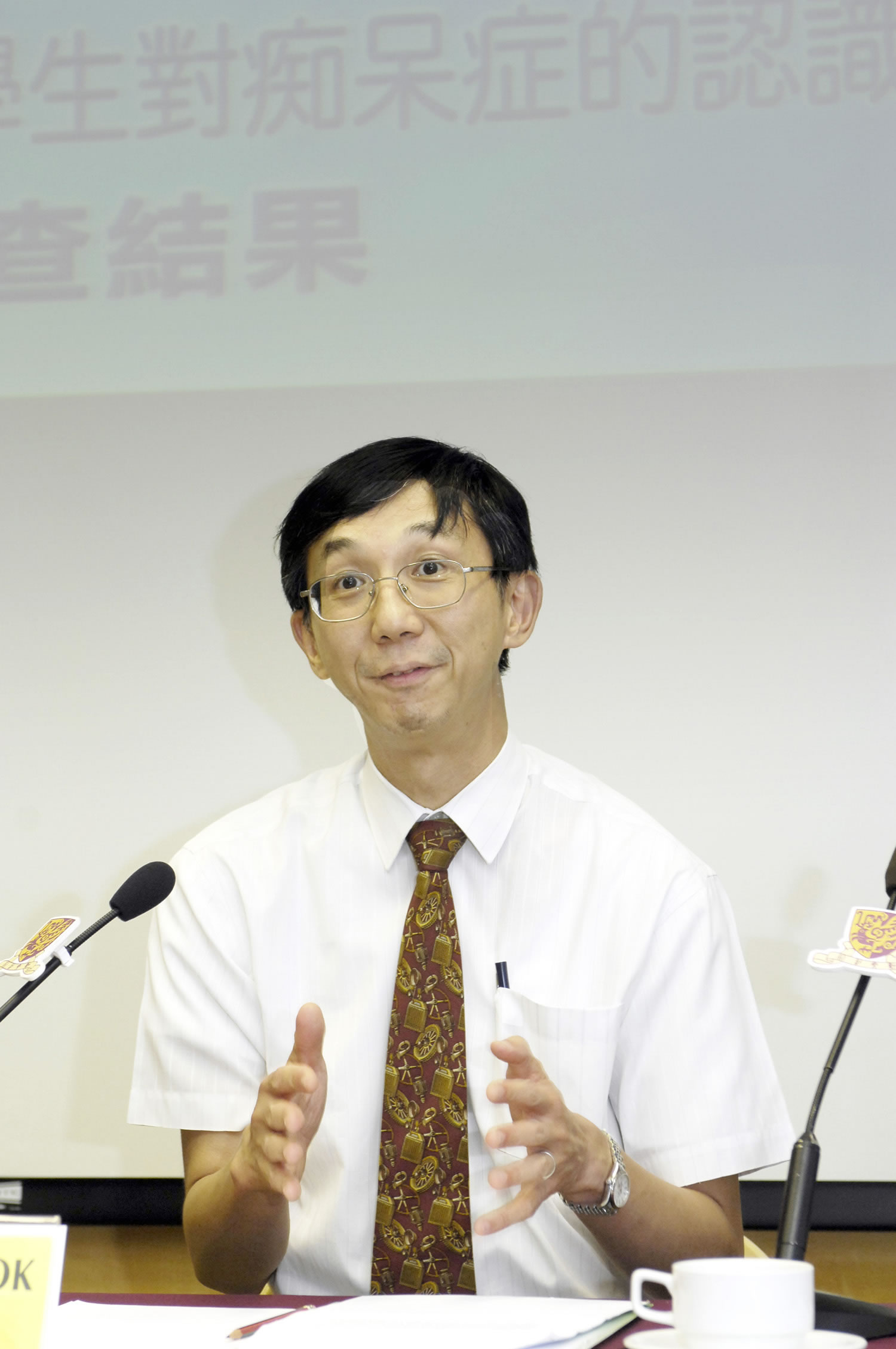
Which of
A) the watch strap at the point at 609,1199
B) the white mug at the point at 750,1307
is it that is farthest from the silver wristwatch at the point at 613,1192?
the white mug at the point at 750,1307

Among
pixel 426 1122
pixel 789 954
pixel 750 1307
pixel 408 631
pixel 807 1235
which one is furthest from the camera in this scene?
pixel 789 954

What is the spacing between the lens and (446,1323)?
889 millimetres

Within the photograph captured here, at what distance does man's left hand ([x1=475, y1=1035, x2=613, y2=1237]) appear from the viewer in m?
0.93

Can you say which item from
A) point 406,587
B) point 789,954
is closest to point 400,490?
point 406,587

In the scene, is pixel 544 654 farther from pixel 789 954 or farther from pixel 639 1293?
pixel 639 1293

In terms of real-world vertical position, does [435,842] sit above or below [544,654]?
below

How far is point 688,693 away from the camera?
2482 mm

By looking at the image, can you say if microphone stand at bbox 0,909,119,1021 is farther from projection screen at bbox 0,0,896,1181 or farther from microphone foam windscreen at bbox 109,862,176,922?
projection screen at bbox 0,0,896,1181

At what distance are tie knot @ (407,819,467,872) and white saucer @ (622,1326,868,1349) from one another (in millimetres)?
720

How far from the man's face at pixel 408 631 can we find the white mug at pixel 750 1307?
822mm

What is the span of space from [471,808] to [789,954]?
120 centimetres

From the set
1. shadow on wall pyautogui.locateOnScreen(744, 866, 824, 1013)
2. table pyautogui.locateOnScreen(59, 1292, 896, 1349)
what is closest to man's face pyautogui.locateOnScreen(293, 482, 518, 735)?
table pyautogui.locateOnScreen(59, 1292, 896, 1349)

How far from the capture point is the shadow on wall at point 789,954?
2408 millimetres

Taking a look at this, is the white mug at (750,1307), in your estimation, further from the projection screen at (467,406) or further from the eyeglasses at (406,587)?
the projection screen at (467,406)
